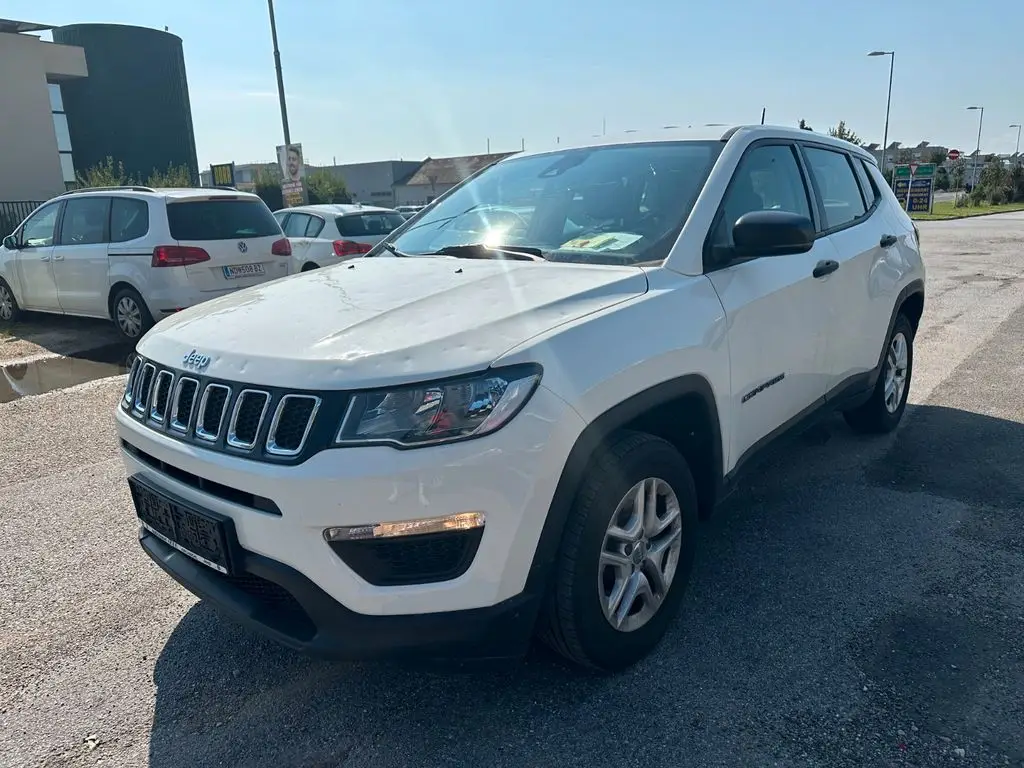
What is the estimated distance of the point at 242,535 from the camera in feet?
7.25

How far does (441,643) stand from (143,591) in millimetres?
1815

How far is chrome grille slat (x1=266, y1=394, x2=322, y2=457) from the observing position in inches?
82.1

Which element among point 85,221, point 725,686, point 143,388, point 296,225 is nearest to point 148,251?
point 85,221

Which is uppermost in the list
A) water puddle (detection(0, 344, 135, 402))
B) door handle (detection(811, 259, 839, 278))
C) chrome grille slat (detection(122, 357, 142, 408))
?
door handle (detection(811, 259, 839, 278))

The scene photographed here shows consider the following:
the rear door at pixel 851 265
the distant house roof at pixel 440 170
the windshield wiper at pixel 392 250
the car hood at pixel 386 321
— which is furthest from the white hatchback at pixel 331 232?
the distant house roof at pixel 440 170

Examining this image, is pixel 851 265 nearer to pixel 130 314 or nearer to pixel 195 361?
pixel 195 361

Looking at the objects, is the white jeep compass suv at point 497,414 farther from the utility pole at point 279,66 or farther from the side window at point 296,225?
the utility pole at point 279,66

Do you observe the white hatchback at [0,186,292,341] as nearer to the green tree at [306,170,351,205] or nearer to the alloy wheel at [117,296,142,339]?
the alloy wheel at [117,296,142,339]

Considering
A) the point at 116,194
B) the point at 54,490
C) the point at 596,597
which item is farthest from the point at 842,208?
the point at 116,194

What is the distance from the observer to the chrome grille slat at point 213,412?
227 centimetres

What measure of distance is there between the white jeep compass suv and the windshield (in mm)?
14

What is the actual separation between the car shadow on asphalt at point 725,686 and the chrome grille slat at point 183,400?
948 millimetres

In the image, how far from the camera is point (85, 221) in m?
9.02

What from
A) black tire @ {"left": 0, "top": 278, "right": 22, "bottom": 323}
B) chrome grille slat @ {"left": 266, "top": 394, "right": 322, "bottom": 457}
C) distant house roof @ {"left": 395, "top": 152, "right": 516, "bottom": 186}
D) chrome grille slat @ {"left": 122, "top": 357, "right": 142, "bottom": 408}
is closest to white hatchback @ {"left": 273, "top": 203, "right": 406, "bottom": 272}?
black tire @ {"left": 0, "top": 278, "right": 22, "bottom": 323}
